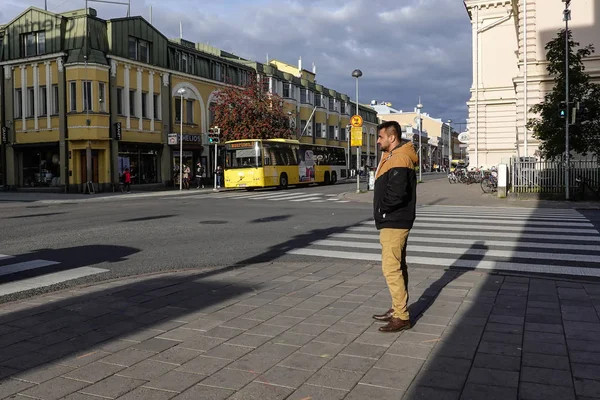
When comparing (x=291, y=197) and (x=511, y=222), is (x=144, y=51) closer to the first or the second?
(x=291, y=197)

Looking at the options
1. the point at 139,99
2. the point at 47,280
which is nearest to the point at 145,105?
the point at 139,99

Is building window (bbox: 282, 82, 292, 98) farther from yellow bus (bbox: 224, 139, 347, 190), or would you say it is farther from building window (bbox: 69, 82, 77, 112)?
building window (bbox: 69, 82, 77, 112)

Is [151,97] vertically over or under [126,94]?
over

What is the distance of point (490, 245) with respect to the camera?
9.98 m

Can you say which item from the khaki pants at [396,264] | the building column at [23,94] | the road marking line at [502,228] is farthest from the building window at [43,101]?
the khaki pants at [396,264]

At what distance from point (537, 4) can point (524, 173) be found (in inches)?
667

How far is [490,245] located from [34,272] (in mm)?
7447

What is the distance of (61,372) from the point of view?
3893mm

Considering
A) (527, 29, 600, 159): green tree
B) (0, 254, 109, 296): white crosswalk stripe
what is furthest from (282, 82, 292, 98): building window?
(0, 254, 109, 296): white crosswalk stripe

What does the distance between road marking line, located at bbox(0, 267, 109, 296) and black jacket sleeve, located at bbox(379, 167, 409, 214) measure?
4.47 meters

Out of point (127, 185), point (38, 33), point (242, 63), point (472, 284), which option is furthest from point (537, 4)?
point (472, 284)

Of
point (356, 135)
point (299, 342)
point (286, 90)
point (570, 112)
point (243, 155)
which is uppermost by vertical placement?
point (286, 90)

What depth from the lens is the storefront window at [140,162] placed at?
3456 cm

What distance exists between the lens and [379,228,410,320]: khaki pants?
4.87m
